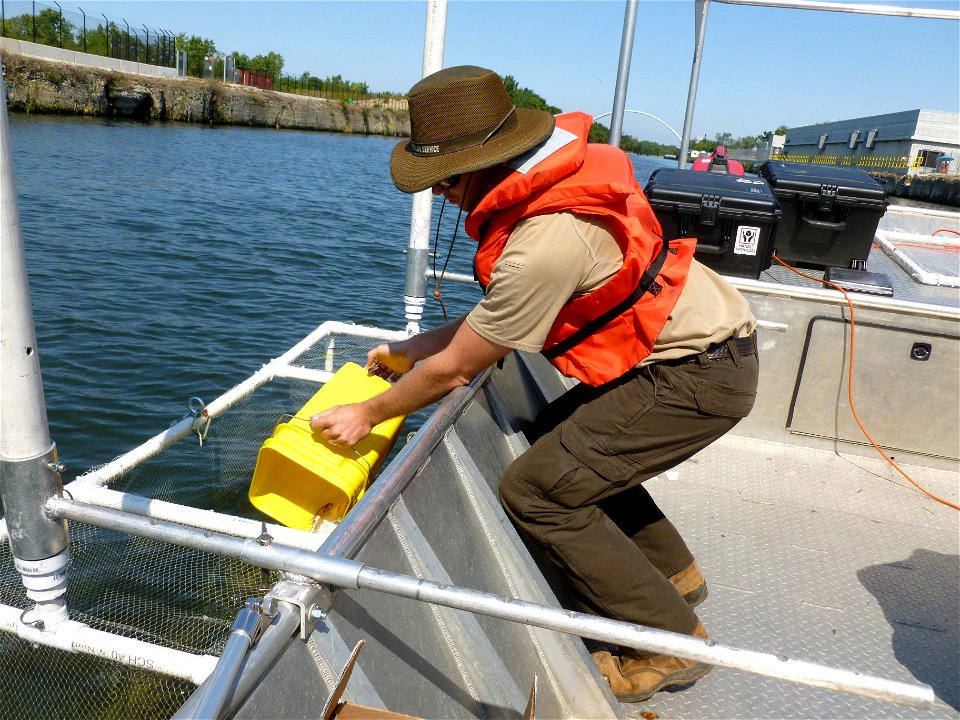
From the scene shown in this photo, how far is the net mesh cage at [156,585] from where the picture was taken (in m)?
4.18

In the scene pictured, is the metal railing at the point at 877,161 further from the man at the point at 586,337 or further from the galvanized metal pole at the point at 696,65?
the man at the point at 586,337

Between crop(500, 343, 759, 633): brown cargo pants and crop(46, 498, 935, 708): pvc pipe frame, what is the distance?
3.10 ft

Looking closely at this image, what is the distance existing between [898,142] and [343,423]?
78.8 m

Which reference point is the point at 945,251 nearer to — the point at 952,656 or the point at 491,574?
the point at 952,656

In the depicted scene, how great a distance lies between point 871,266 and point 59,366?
911cm

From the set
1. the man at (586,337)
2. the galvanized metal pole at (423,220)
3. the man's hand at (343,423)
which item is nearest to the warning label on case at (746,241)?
the galvanized metal pole at (423,220)

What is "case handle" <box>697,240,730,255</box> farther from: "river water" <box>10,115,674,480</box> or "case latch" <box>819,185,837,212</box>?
"river water" <box>10,115,674,480</box>

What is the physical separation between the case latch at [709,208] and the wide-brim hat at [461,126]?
2.68 meters

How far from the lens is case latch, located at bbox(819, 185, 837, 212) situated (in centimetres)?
533

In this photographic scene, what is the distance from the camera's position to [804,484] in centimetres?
456

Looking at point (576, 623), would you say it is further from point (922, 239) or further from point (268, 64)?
point (268, 64)

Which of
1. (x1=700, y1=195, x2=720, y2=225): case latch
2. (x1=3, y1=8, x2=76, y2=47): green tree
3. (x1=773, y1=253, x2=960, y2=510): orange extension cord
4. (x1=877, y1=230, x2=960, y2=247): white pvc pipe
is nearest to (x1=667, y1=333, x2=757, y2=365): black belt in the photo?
(x1=773, y1=253, x2=960, y2=510): orange extension cord

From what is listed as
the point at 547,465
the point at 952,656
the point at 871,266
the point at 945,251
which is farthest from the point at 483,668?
the point at 945,251

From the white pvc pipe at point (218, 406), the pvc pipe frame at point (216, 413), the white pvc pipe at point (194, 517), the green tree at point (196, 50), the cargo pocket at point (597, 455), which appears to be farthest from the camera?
the green tree at point (196, 50)
